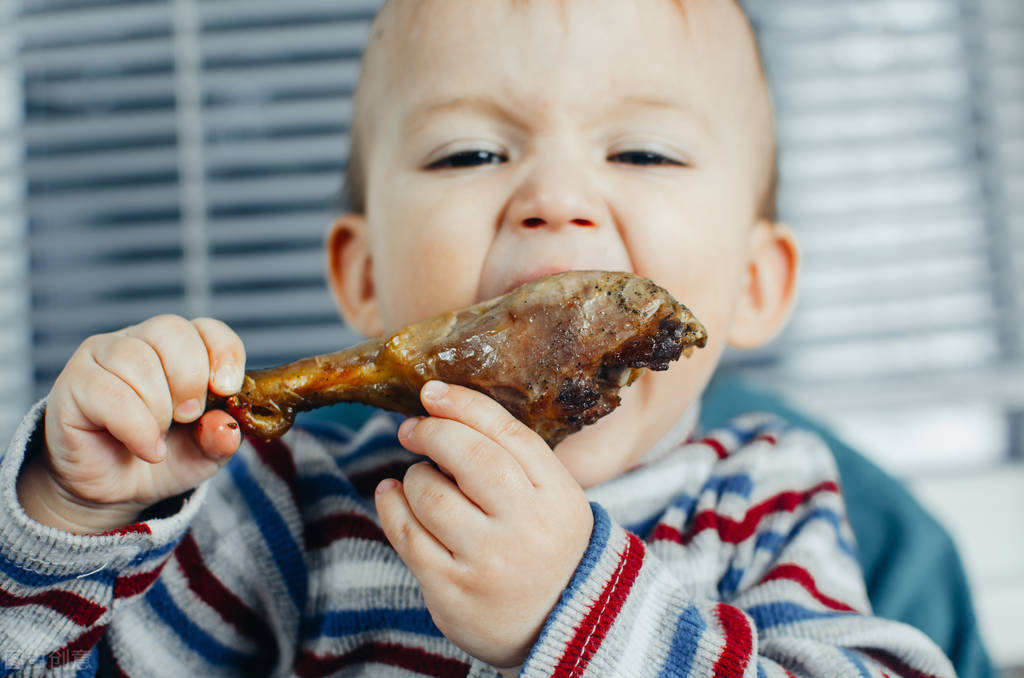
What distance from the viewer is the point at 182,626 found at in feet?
2.82

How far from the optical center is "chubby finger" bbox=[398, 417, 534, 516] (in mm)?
626

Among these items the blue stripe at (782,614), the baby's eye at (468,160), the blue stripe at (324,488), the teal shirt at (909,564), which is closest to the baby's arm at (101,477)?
the blue stripe at (324,488)

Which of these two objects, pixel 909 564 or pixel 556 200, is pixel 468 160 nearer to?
pixel 556 200

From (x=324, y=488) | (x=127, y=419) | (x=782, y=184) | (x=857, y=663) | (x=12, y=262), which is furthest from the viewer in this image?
(x=12, y=262)

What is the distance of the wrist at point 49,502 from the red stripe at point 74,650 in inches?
4.5

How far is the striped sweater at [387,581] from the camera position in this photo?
2.21 feet

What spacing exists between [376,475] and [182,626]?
0.26 metres

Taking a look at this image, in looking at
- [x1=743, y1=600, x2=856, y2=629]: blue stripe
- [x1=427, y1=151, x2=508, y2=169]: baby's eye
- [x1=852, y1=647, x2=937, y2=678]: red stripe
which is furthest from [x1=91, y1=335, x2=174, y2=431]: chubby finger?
[x1=852, y1=647, x2=937, y2=678]: red stripe

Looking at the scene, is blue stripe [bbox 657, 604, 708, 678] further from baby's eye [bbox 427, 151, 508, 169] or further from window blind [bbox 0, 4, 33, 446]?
window blind [bbox 0, 4, 33, 446]

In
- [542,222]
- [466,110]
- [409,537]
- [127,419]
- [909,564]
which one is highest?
[466,110]

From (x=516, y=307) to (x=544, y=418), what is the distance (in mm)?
96

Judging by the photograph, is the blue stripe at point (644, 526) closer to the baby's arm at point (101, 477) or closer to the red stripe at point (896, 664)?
the red stripe at point (896, 664)

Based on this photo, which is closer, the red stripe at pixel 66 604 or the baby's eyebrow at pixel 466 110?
the red stripe at pixel 66 604

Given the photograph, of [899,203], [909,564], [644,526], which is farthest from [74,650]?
[899,203]
